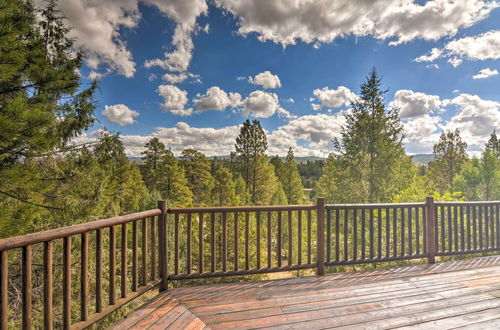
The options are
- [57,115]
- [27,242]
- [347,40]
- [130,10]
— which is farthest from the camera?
[347,40]

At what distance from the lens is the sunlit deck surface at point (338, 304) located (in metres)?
2.20

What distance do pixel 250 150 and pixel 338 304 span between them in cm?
1531

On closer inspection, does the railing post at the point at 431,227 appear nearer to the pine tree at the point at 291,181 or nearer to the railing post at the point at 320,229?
the railing post at the point at 320,229

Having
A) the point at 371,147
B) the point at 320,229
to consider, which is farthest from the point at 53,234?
the point at 371,147

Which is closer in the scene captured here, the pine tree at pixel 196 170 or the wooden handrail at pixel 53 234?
the wooden handrail at pixel 53 234

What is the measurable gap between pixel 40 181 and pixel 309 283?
5255 mm

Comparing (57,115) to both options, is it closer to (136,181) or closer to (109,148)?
(109,148)

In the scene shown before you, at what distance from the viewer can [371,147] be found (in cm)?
1064

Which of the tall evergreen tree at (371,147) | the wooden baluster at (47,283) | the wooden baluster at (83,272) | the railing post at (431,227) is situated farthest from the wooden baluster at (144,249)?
the tall evergreen tree at (371,147)

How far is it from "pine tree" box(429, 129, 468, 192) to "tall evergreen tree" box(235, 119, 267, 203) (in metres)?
12.7

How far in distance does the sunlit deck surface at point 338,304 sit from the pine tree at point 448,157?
1752 centimetres

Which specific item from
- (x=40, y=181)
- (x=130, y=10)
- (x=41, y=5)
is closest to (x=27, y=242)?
(x=40, y=181)

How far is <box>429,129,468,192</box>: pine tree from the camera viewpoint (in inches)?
A: 682

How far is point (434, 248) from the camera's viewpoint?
3.98 metres
